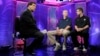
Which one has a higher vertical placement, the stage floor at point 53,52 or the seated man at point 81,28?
the seated man at point 81,28

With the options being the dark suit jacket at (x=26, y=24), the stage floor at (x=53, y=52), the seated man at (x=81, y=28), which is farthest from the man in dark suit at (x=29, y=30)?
the seated man at (x=81, y=28)

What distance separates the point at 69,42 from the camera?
13.4ft

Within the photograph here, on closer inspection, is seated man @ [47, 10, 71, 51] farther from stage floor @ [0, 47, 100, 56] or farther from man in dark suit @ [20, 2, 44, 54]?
man in dark suit @ [20, 2, 44, 54]

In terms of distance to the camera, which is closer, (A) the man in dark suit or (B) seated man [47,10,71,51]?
(A) the man in dark suit

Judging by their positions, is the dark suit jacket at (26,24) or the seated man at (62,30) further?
the seated man at (62,30)

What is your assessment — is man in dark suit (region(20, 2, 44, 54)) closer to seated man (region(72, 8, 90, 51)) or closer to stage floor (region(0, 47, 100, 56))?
stage floor (region(0, 47, 100, 56))

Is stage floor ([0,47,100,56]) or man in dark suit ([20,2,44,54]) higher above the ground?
man in dark suit ([20,2,44,54])

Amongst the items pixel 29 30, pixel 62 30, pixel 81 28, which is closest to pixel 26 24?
pixel 29 30

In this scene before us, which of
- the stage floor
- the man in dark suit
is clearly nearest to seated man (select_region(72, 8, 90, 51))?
the stage floor

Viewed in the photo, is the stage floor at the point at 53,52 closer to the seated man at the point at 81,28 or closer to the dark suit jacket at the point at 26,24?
the seated man at the point at 81,28

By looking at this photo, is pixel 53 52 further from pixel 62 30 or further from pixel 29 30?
pixel 29 30

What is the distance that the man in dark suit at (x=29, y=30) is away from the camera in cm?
399

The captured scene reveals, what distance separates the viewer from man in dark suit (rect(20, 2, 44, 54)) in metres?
3.99

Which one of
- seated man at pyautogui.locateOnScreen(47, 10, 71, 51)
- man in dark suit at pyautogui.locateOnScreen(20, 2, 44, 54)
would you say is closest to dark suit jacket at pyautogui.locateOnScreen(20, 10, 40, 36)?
man in dark suit at pyautogui.locateOnScreen(20, 2, 44, 54)
